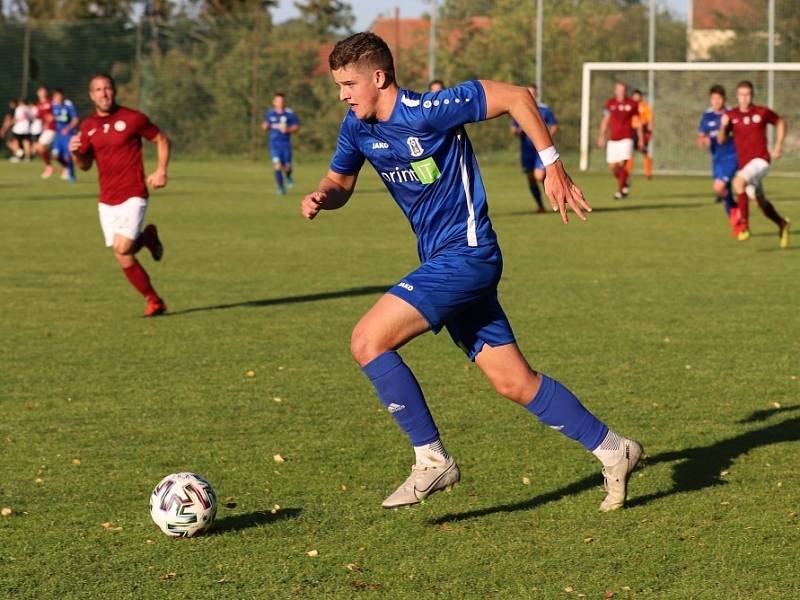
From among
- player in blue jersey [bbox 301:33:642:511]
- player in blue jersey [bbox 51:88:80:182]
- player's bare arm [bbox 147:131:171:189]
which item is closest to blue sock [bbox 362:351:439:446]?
player in blue jersey [bbox 301:33:642:511]

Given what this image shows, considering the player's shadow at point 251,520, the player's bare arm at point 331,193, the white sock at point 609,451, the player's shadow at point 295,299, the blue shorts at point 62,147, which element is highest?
the blue shorts at point 62,147

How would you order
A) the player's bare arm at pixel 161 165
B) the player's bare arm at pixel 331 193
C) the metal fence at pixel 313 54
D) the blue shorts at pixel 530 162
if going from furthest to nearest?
the metal fence at pixel 313 54, the blue shorts at pixel 530 162, the player's bare arm at pixel 161 165, the player's bare arm at pixel 331 193

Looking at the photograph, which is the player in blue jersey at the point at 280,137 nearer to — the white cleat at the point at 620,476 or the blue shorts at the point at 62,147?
the blue shorts at the point at 62,147

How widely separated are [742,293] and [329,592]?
9.53 metres

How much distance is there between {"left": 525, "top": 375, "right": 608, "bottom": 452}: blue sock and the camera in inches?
227

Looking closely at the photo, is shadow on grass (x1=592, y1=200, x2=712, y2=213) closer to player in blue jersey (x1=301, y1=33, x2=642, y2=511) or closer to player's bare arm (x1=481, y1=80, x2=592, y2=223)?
player in blue jersey (x1=301, y1=33, x2=642, y2=511)

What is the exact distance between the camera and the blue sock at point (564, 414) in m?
5.76

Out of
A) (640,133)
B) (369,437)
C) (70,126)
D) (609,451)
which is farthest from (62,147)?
(609,451)

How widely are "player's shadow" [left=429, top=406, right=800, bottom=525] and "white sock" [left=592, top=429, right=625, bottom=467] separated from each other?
1.02ft

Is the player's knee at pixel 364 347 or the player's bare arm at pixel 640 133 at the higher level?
the player's bare arm at pixel 640 133

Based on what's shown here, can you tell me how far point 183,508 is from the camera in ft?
17.9

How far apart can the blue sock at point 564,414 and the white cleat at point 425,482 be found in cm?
43

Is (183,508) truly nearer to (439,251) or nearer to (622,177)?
(439,251)

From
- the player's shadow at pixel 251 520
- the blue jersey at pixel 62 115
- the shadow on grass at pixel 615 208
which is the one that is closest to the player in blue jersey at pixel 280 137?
the shadow on grass at pixel 615 208
